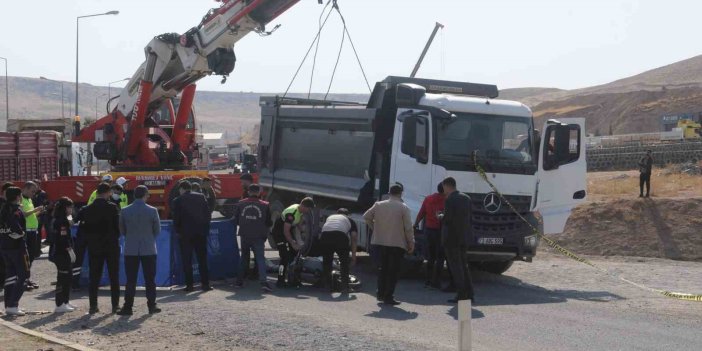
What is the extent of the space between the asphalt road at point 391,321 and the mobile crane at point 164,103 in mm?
8599

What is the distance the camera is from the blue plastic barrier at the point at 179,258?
15.2 m

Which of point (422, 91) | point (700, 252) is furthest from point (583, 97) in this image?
point (422, 91)

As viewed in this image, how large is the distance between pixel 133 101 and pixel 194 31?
8.83 feet

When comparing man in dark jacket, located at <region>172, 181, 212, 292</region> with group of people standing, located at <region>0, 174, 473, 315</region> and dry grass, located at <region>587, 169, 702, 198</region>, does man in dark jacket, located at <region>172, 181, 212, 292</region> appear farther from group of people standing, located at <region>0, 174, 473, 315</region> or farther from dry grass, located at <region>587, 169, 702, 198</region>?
dry grass, located at <region>587, 169, 702, 198</region>

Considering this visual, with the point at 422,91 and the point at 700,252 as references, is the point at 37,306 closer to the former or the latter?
the point at 422,91

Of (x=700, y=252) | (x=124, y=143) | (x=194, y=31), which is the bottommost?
(x=700, y=252)

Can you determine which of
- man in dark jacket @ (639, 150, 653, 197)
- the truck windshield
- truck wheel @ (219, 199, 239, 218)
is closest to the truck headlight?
the truck windshield

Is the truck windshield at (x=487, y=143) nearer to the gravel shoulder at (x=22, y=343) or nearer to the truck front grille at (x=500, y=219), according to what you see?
the truck front grille at (x=500, y=219)

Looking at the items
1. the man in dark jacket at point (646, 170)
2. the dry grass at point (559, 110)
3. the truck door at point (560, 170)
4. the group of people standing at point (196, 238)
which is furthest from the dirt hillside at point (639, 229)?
the dry grass at point (559, 110)

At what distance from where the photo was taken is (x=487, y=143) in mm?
15812

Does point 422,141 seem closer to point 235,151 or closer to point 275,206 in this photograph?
point 275,206

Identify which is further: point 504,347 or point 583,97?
point 583,97

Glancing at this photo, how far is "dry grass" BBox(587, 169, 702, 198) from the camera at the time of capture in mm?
34109

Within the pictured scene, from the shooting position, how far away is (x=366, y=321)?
1216cm
